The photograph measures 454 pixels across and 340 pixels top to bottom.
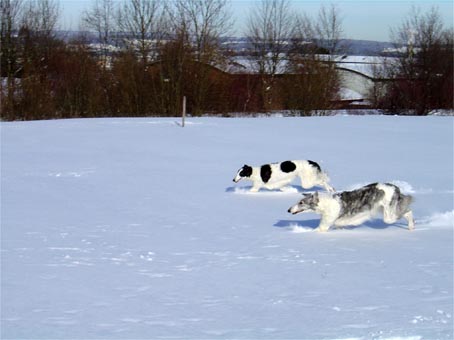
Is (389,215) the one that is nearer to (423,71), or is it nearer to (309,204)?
(309,204)

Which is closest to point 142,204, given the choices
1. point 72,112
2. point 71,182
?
point 71,182

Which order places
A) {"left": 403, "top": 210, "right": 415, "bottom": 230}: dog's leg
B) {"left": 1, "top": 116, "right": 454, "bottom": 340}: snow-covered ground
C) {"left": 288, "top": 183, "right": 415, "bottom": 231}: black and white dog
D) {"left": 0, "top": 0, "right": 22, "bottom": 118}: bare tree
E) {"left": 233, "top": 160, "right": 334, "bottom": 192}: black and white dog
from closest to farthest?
{"left": 1, "top": 116, "right": 454, "bottom": 340}: snow-covered ground < {"left": 288, "top": 183, "right": 415, "bottom": 231}: black and white dog < {"left": 403, "top": 210, "right": 415, "bottom": 230}: dog's leg < {"left": 233, "top": 160, "right": 334, "bottom": 192}: black and white dog < {"left": 0, "top": 0, "right": 22, "bottom": 118}: bare tree

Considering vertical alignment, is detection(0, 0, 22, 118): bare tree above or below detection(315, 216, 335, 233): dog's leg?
above

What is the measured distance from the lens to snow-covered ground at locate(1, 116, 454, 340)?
5.64 metres

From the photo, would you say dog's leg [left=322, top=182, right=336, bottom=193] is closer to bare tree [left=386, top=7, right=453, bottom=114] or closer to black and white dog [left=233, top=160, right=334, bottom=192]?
black and white dog [left=233, top=160, right=334, bottom=192]

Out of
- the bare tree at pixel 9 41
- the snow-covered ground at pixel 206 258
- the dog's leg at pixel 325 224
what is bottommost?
the snow-covered ground at pixel 206 258

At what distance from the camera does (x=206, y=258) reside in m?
8.02

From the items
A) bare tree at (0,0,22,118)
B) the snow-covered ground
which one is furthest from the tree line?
the snow-covered ground

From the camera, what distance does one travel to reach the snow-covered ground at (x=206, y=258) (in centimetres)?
564

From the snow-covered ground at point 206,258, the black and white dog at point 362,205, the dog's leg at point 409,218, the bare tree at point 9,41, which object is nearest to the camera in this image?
the snow-covered ground at point 206,258

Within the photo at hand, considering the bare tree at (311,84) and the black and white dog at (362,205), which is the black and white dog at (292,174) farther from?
the bare tree at (311,84)

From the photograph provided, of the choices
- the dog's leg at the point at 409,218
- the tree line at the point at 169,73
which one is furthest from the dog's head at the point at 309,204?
the tree line at the point at 169,73

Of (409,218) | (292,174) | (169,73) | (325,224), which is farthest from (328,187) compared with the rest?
(169,73)

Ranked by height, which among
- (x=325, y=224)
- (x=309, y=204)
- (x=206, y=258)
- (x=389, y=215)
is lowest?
(x=206, y=258)
